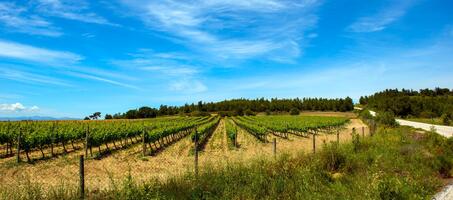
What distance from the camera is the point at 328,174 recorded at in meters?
11.4

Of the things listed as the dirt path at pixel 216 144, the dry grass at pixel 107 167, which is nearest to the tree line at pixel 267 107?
the dirt path at pixel 216 144

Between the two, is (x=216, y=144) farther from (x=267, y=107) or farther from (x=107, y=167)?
(x=267, y=107)

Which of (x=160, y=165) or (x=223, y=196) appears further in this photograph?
Result: (x=160, y=165)

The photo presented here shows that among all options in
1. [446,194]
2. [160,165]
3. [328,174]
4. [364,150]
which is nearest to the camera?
[446,194]

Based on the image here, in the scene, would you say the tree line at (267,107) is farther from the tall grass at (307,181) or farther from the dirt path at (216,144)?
the tall grass at (307,181)

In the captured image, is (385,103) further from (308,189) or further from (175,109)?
(308,189)

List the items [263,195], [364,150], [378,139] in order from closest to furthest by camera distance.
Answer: [263,195]
[364,150]
[378,139]

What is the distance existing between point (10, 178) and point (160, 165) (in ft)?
21.8

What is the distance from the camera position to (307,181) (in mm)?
10016

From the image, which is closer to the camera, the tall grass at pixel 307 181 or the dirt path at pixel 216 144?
the tall grass at pixel 307 181

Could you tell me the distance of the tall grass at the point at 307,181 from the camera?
8.15 meters

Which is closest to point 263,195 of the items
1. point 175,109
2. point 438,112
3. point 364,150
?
point 364,150

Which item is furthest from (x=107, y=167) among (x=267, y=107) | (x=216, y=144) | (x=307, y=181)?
(x=267, y=107)

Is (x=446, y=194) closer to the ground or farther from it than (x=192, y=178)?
closer to the ground
